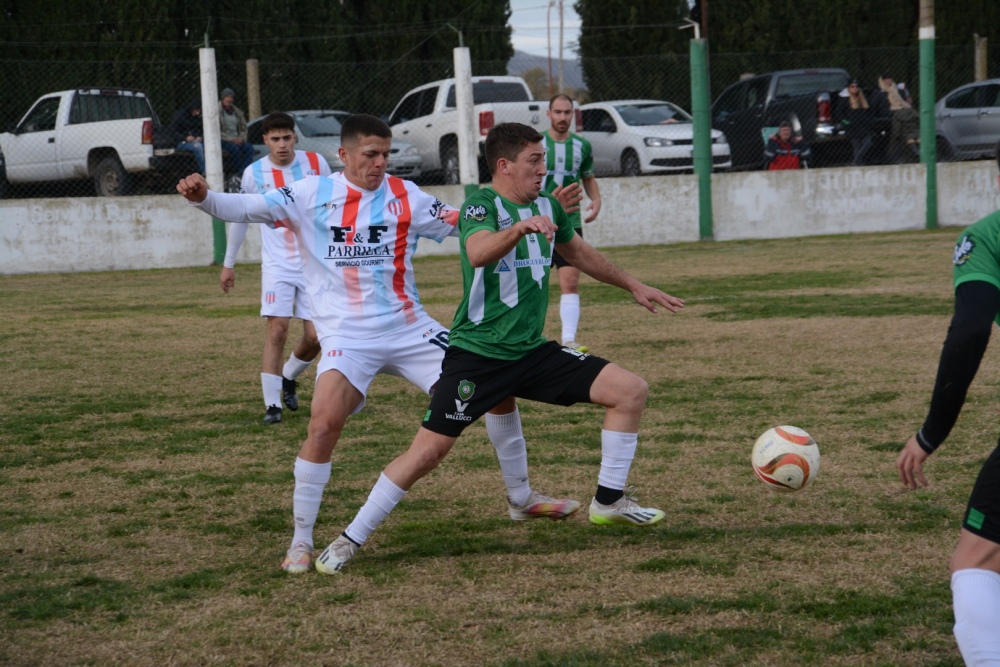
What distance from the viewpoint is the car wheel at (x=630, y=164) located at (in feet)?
69.2

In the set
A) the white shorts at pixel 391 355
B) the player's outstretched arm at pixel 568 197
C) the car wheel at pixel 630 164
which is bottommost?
the white shorts at pixel 391 355

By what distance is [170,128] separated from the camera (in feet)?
60.2

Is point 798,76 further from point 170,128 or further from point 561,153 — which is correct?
point 561,153

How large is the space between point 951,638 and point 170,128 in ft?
53.4

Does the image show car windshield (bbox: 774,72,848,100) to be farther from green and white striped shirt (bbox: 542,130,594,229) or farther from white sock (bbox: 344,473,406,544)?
white sock (bbox: 344,473,406,544)

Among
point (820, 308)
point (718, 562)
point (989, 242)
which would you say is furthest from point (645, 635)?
point (820, 308)

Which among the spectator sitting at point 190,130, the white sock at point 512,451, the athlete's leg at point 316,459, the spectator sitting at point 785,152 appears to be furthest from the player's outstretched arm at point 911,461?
the spectator sitting at point 785,152

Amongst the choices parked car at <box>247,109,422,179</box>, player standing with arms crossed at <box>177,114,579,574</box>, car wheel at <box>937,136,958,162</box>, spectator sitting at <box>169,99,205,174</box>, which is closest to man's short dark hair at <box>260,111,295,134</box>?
player standing with arms crossed at <box>177,114,579,574</box>

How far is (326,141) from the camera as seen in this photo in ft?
63.9

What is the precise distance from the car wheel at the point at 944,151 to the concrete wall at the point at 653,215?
93 centimetres

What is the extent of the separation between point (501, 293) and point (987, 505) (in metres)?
2.34

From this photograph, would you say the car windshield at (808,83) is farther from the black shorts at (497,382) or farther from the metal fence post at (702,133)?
the black shorts at (497,382)

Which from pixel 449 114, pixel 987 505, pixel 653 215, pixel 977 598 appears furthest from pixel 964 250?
pixel 449 114

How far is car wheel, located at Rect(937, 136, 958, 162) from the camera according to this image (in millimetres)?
21531
